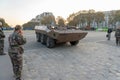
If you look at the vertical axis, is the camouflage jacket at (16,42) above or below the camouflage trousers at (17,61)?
above

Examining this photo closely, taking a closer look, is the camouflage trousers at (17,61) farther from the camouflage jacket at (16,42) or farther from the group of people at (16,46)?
the camouflage jacket at (16,42)

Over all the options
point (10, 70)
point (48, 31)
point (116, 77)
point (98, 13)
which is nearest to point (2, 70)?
point (10, 70)

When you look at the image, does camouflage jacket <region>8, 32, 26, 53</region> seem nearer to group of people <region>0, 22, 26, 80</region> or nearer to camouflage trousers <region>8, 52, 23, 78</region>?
group of people <region>0, 22, 26, 80</region>

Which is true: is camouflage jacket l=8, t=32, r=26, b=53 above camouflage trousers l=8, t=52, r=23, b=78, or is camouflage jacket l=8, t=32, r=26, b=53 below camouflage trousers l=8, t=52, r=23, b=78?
above

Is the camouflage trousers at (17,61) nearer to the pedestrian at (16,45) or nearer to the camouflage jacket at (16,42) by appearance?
the pedestrian at (16,45)

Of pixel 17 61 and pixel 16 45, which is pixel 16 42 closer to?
pixel 16 45

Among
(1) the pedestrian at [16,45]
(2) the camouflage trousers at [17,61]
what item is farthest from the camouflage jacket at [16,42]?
(2) the camouflage trousers at [17,61]

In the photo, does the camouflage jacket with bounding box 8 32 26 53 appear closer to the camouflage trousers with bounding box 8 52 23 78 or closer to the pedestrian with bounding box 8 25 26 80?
the pedestrian with bounding box 8 25 26 80

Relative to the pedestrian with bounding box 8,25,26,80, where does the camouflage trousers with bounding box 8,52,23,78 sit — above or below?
below

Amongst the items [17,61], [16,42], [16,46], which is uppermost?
[16,42]

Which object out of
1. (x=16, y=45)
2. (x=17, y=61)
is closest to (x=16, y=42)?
(x=16, y=45)

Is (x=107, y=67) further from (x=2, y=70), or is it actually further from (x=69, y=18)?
(x=69, y=18)

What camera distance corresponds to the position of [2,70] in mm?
7102

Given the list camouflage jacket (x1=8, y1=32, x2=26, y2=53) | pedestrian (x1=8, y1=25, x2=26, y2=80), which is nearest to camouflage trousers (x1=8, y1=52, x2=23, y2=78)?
pedestrian (x1=8, y1=25, x2=26, y2=80)
